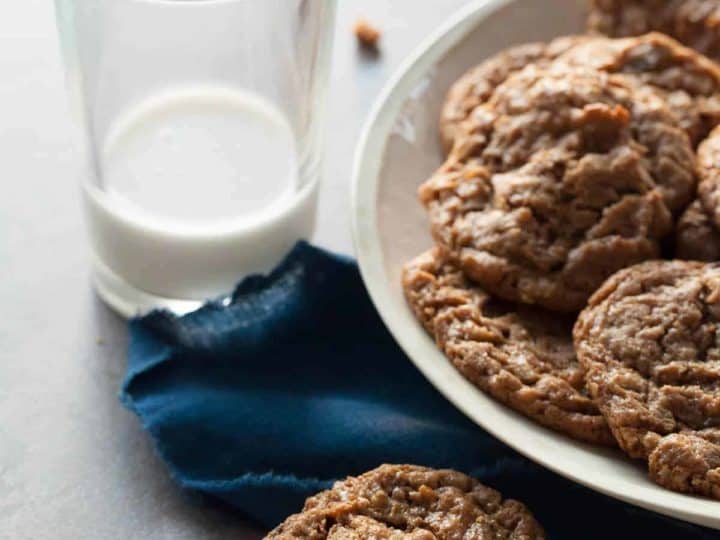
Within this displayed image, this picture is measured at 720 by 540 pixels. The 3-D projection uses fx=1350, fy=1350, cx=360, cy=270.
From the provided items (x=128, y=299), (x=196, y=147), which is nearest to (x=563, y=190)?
(x=196, y=147)

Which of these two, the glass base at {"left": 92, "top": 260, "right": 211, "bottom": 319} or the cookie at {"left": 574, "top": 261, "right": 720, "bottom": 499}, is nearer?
the cookie at {"left": 574, "top": 261, "right": 720, "bottom": 499}

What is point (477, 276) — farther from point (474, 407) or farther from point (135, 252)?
point (135, 252)

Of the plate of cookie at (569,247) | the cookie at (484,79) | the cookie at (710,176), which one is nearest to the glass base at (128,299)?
the plate of cookie at (569,247)

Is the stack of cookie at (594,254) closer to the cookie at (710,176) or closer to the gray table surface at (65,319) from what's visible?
the cookie at (710,176)

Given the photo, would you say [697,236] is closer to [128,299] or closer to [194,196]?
[194,196]

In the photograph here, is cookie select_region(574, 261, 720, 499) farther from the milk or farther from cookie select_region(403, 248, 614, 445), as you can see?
the milk

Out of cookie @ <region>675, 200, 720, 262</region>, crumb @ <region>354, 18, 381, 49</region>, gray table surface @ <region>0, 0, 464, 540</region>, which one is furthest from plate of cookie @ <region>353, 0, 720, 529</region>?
crumb @ <region>354, 18, 381, 49</region>
